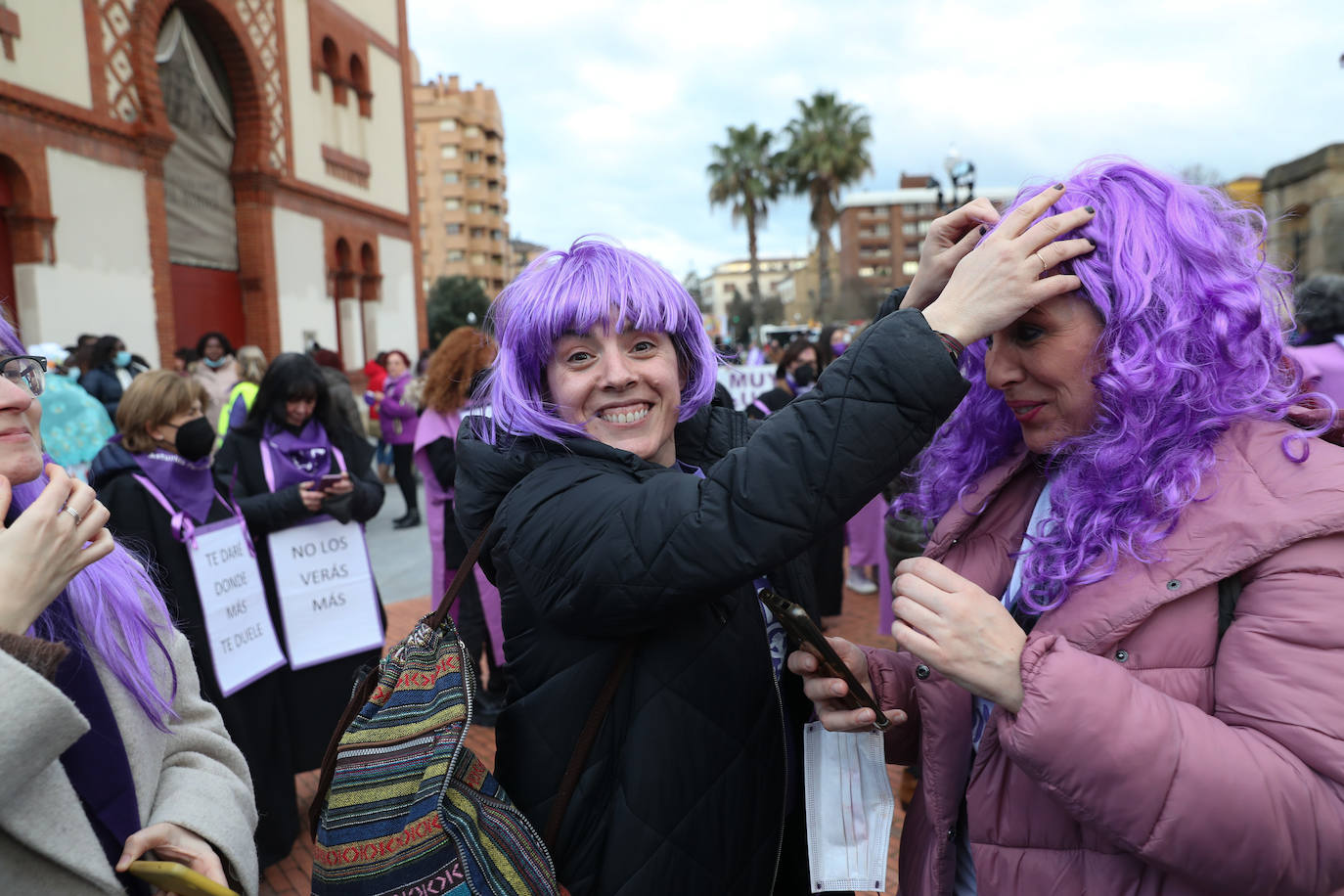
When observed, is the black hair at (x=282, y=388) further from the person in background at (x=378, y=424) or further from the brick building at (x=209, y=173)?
the brick building at (x=209, y=173)

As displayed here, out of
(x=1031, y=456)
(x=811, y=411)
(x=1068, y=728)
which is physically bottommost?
(x=1068, y=728)

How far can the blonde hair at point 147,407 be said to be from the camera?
11.1 feet

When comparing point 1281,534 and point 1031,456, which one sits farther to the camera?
point 1031,456

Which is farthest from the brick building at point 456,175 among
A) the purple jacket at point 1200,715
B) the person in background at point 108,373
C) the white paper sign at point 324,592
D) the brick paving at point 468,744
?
the purple jacket at point 1200,715

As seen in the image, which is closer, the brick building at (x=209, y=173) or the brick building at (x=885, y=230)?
the brick building at (x=209, y=173)

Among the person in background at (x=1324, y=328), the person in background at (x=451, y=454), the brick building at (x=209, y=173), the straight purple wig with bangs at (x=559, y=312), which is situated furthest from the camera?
Result: the brick building at (x=209, y=173)

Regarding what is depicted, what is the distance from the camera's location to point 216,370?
9219 mm

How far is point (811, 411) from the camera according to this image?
122cm

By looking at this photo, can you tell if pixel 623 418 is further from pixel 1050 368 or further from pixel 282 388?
pixel 282 388

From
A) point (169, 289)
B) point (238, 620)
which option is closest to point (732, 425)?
point (238, 620)

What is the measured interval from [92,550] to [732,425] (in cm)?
121

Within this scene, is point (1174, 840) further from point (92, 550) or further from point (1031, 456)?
point (92, 550)

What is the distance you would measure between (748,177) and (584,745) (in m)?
39.3

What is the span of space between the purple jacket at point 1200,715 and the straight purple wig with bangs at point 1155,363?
42 mm
